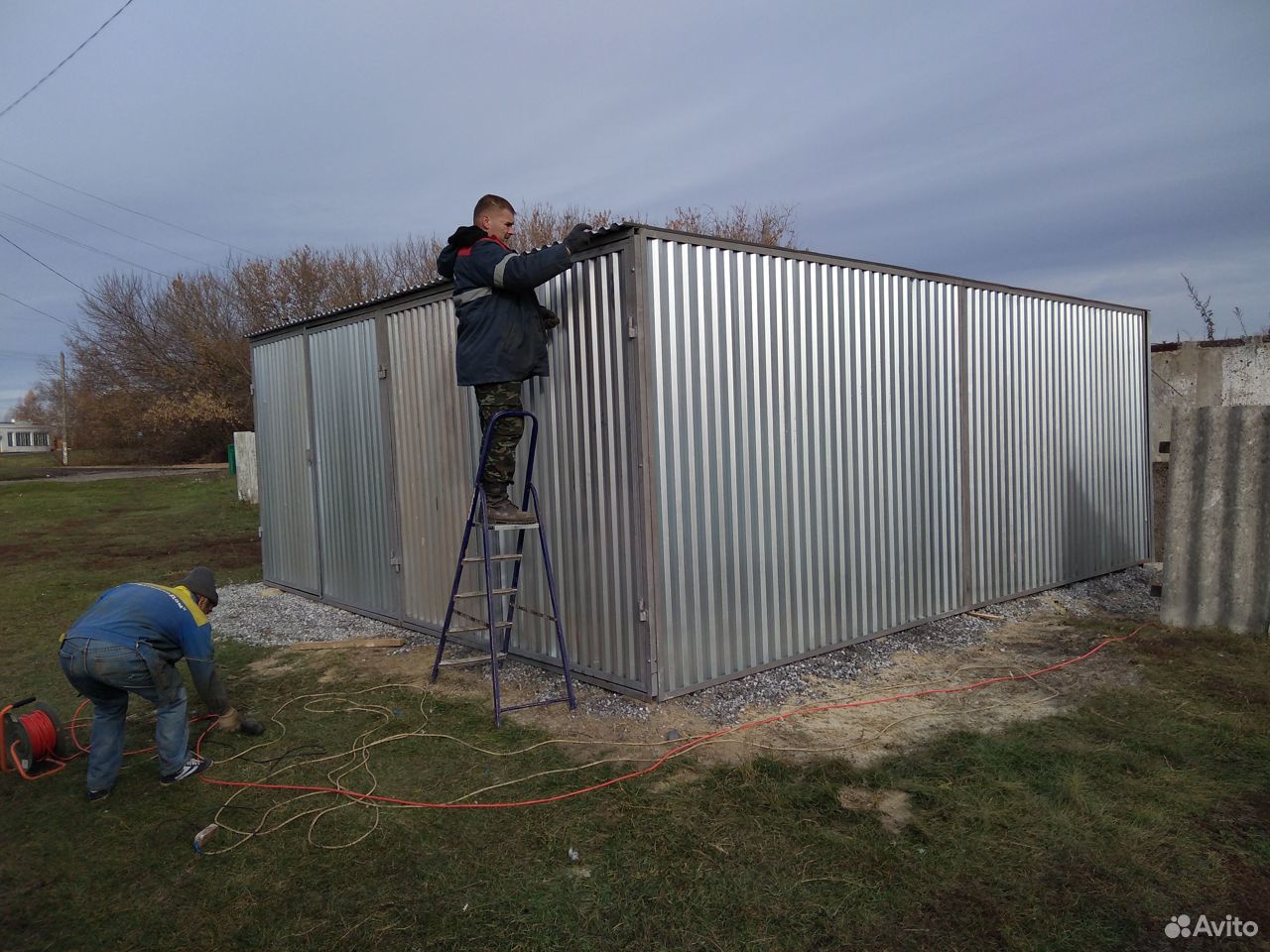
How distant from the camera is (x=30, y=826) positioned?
12.9 feet

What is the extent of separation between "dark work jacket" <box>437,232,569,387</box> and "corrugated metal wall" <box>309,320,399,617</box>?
259cm

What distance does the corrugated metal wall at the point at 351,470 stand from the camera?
764 centimetres

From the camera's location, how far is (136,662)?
4.09m

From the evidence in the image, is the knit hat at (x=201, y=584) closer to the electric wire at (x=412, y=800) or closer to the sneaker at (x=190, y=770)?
the sneaker at (x=190, y=770)

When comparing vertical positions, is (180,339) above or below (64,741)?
above

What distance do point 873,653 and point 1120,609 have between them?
3115 mm

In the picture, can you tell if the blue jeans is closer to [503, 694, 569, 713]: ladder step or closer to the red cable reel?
the red cable reel

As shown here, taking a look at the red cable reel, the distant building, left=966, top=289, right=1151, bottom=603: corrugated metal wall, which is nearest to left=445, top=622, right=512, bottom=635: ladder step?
the red cable reel

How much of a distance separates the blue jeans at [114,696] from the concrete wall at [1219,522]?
758cm

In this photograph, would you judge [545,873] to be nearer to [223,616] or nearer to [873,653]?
[873,653]

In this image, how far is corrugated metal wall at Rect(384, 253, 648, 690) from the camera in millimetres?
5133

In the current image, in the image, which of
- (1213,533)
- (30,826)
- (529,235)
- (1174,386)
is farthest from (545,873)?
(529,235)

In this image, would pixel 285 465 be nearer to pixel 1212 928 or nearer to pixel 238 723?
pixel 238 723

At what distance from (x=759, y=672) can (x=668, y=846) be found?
7.49 ft
